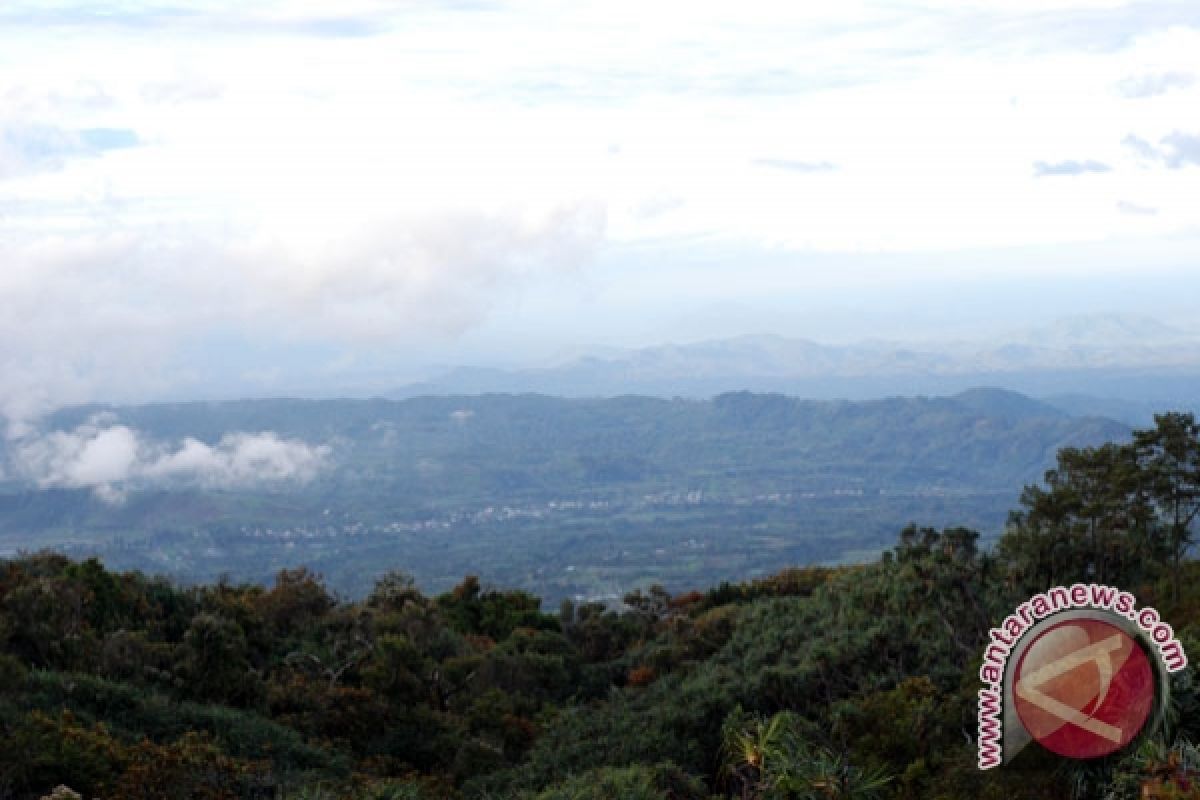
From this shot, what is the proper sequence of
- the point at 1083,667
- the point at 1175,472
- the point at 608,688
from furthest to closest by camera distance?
1. the point at 608,688
2. the point at 1175,472
3. the point at 1083,667

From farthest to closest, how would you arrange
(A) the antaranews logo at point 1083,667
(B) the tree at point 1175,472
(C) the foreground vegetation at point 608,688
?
(B) the tree at point 1175,472 < (C) the foreground vegetation at point 608,688 < (A) the antaranews logo at point 1083,667

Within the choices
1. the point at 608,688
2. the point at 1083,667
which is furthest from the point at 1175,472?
the point at 608,688

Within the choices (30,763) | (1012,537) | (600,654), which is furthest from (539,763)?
(600,654)

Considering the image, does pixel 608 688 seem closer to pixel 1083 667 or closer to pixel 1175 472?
pixel 1175 472

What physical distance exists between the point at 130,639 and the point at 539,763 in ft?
34.8

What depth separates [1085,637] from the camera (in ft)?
38.1

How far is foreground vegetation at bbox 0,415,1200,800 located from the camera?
15258mm

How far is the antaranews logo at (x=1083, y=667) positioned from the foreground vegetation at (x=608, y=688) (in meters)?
0.43

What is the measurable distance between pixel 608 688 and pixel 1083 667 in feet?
75.8

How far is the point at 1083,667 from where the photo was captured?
11539 millimetres

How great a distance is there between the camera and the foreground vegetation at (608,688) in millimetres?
15258

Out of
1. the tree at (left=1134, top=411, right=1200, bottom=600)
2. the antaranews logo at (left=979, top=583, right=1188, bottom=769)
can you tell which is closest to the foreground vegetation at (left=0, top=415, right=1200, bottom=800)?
the tree at (left=1134, top=411, right=1200, bottom=600)

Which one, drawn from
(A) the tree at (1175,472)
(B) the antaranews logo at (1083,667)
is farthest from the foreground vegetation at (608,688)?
(B) the antaranews logo at (1083,667)

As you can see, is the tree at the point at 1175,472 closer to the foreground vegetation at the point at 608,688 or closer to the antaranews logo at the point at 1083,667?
the foreground vegetation at the point at 608,688
